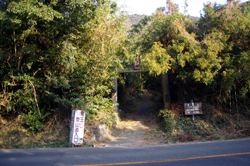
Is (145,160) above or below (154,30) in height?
below

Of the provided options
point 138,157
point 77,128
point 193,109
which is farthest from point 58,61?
point 193,109

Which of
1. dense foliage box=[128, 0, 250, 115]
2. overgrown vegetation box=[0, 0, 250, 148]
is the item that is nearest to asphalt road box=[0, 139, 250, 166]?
overgrown vegetation box=[0, 0, 250, 148]

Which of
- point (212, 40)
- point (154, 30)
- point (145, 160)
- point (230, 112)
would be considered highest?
point (154, 30)

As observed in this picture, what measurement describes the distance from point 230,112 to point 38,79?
36.3 feet

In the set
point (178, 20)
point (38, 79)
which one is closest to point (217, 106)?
point (178, 20)

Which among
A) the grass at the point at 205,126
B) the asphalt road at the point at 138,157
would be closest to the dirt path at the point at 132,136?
the grass at the point at 205,126

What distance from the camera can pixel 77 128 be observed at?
26.4ft

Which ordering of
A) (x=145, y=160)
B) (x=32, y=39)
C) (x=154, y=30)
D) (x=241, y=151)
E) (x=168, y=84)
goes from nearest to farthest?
(x=145, y=160), (x=241, y=151), (x=32, y=39), (x=154, y=30), (x=168, y=84)

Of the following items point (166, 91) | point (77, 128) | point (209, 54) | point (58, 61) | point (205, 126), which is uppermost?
point (209, 54)

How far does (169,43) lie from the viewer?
10.8 metres

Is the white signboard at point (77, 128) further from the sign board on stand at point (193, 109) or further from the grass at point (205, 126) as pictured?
the sign board on stand at point (193, 109)

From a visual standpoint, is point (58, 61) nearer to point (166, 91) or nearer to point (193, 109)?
point (166, 91)

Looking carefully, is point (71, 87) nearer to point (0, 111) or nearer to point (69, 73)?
point (69, 73)

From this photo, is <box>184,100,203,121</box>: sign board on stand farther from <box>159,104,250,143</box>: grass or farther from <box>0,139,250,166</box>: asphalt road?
<box>0,139,250,166</box>: asphalt road
